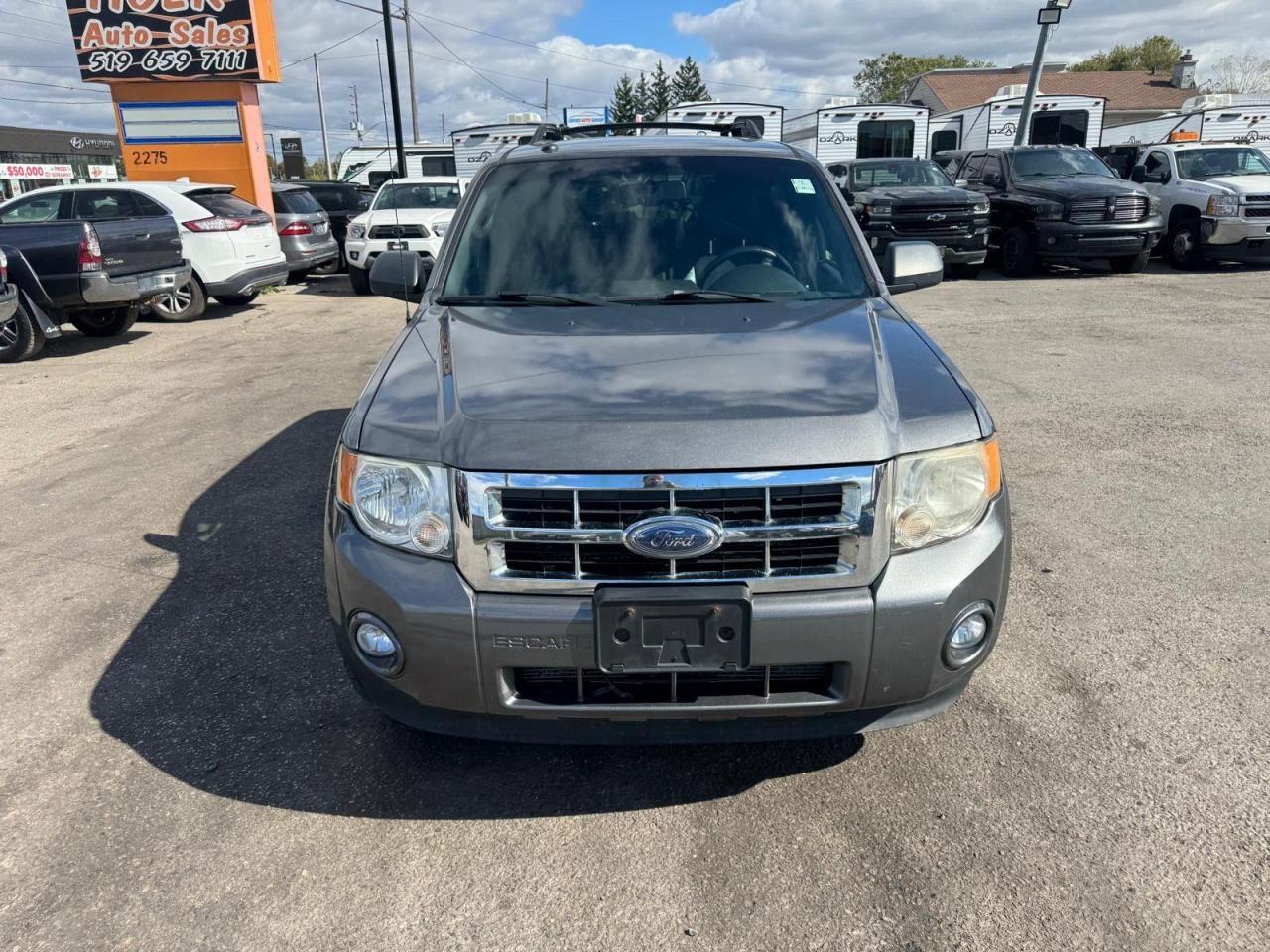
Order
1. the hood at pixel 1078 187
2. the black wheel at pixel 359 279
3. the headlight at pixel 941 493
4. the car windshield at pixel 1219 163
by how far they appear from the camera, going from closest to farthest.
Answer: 1. the headlight at pixel 941 493
2. the hood at pixel 1078 187
3. the black wheel at pixel 359 279
4. the car windshield at pixel 1219 163

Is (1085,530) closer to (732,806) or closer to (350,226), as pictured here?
Answer: (732,806)

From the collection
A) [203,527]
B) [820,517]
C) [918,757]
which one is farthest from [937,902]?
[203,527]

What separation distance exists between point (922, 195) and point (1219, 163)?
5504 mm

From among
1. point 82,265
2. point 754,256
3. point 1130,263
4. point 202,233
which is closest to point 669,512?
point 754,256

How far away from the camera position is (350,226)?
1437 centimetres

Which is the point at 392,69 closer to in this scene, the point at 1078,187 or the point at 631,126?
the point at 1078,187

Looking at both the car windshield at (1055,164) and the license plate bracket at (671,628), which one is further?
the car windshield at (1055,164)

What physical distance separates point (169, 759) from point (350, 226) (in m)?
12.9

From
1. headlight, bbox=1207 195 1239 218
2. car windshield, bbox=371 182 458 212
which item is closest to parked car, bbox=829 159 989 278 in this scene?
headlight, bbox=1207 195 1239 218

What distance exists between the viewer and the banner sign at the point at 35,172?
47.2 m

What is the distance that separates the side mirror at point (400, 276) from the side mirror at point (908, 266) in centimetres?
196

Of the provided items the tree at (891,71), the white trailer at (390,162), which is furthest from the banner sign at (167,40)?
the tree at (891,71)

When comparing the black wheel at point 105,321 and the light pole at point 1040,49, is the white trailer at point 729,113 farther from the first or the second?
the black wheel at point 105,321

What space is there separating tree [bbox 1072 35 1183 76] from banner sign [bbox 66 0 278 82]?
76784 mm
